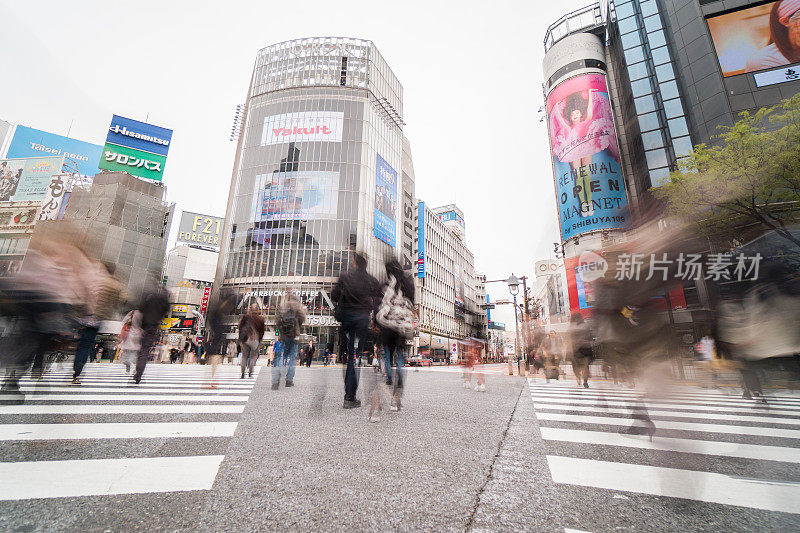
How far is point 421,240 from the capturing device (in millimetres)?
63312

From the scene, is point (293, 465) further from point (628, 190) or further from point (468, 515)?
point (628, 190)

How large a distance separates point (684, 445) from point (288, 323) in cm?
595

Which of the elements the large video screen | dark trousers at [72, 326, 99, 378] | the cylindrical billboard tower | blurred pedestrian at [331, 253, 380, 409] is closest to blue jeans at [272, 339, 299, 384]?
blurred pedestrian at [331, 253, 380, 409]

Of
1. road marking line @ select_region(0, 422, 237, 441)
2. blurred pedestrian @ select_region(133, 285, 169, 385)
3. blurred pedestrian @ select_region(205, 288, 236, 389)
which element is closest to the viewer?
road marking line @ select_region(0, 422, 237, 441)

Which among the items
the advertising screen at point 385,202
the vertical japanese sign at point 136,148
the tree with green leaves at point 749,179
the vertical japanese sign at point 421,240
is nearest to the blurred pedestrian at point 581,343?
the tree with green leaves at point 749,179

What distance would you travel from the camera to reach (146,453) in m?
2.34

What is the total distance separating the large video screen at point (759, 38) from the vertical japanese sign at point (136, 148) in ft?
186

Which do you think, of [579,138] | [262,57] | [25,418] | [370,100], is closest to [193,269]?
[262,57]

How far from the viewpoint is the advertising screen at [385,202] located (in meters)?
48.8

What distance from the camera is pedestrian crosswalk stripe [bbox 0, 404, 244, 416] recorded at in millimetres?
3502

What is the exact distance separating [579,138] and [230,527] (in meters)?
36.1

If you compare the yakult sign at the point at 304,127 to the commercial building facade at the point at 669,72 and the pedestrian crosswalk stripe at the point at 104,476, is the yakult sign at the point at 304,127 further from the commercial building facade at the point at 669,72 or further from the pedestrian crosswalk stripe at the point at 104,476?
the pedestrian crosswalk stripe at the point at 104,476

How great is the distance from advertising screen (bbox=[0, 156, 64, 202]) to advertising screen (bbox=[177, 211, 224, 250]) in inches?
1114

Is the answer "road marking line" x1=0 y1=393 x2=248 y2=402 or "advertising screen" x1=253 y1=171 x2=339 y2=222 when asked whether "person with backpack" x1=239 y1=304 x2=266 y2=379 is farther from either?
"advertising screen" x1=253 y1=171 x2=339 y2=222
